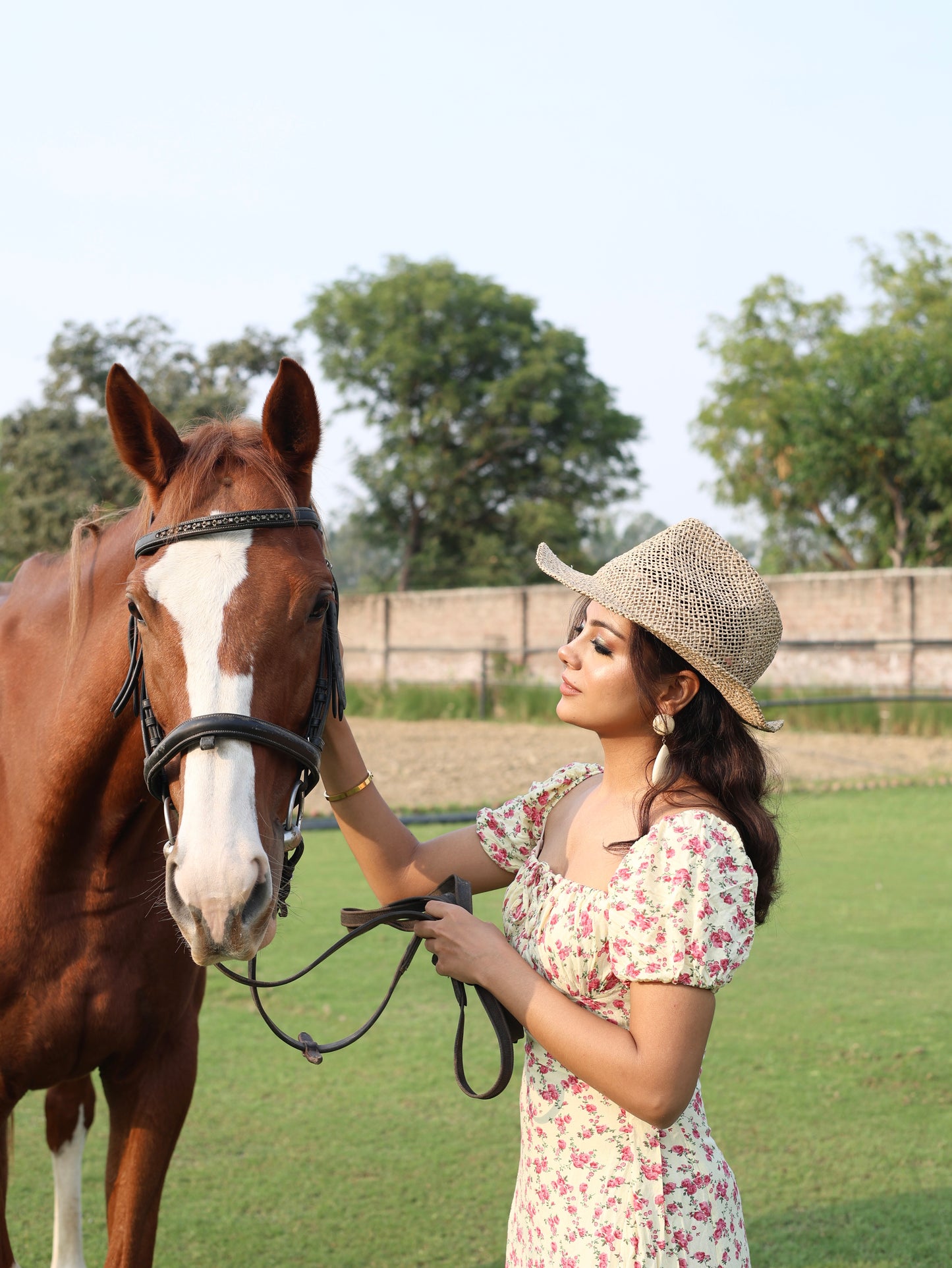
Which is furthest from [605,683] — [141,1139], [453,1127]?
[453,1127]

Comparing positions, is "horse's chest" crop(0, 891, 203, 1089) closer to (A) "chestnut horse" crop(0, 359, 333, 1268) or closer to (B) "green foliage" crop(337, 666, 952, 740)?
(A) "chestnut horse" crop(0, 359, 333, 1268)

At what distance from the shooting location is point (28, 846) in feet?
6.55

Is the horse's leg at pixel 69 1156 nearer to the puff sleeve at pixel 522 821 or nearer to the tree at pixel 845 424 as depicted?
the puff sleeve at pixel 522 821

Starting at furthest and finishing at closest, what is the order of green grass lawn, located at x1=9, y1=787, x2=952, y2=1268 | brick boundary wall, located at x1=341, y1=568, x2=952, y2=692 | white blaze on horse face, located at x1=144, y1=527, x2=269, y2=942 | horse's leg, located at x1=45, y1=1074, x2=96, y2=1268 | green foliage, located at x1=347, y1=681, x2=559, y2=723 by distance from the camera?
green foliage, located at x1=347, y1=681, x2=559, y2=723 → brick boundary wall, located at x1=341, y1=568, x2=952, y2=692 → green grass lawn, located at x1=9, y1=787, x2=952, y2=1268 → horse's leg, located at x1=45, y1=1074, x2=96, y2=1268 → white blaze on horse face, located at x1=144, y1=527, x2=269, y2=942

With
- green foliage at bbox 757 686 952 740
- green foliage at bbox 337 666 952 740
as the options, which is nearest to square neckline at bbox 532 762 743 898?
green foliage at bbox 337 666 952 740

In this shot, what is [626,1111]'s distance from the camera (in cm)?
155

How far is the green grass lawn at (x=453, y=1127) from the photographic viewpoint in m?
2.69

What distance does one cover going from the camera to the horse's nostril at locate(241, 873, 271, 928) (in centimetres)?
141

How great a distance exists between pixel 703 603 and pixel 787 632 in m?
16.4

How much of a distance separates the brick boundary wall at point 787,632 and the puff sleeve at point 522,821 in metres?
11.0

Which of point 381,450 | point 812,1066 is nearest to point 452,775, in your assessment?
point 812,1066

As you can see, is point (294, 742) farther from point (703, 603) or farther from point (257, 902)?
point (703, 603)

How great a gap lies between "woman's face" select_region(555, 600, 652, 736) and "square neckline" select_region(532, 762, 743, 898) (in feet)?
0.53

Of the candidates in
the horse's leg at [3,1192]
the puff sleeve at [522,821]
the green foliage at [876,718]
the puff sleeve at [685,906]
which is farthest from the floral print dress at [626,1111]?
the green foliage at [876,718]
